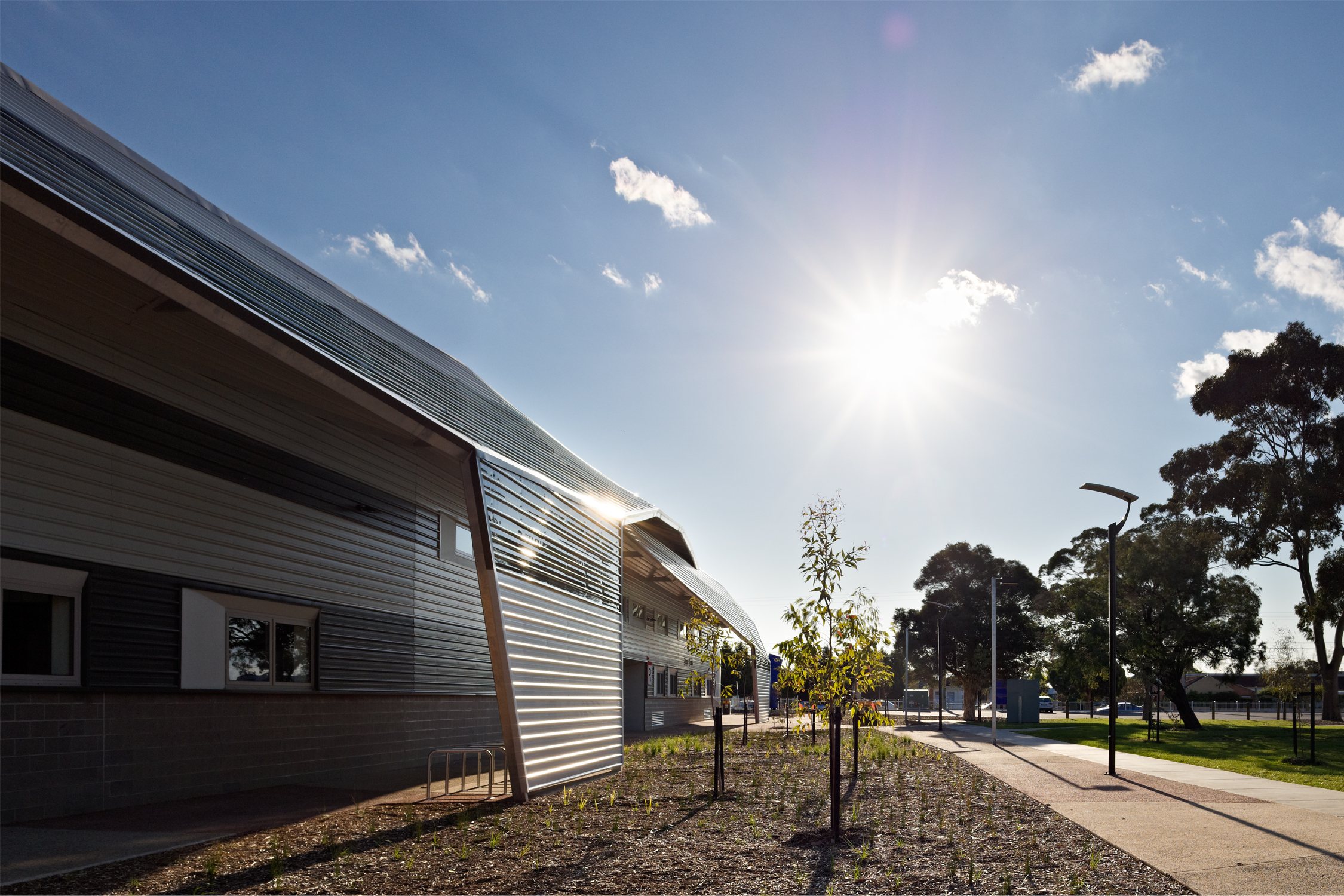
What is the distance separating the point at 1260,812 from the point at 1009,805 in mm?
2860

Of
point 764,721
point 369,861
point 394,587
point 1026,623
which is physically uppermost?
point 394,587

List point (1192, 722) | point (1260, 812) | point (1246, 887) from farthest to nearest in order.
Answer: point (1192, 722)
point (1260, 812)
point (1246, 887)

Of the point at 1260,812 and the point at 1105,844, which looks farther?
the point at 1260,812

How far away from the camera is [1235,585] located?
38.0m

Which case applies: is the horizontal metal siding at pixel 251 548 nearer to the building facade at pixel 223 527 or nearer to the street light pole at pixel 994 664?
the building facade at pixel 223 527

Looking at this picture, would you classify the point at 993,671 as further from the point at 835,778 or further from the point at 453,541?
the point at 835,778

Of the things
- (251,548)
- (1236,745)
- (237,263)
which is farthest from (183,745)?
Answer: (1236,745)

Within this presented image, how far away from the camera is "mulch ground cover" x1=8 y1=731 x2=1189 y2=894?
7285 mm

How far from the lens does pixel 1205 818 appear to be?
10906 millimetres

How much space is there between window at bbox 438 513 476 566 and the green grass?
15.5 m

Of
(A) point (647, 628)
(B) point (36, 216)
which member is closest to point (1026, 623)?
(A) point (647, 628)

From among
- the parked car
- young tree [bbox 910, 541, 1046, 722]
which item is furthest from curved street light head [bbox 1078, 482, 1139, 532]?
the parked car

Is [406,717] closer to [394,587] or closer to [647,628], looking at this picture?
[394,587]

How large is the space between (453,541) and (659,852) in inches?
460
